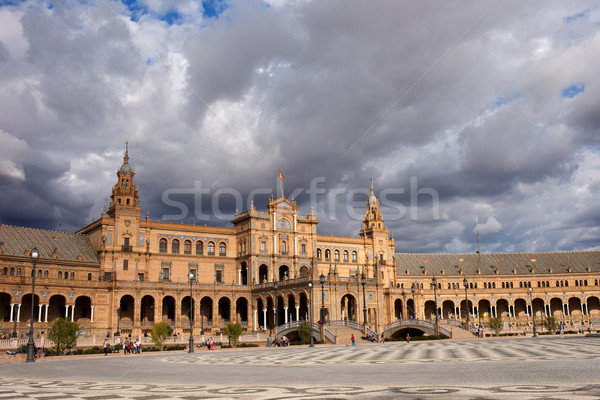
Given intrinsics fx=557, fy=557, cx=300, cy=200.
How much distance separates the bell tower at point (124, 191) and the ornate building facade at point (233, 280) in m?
0.15

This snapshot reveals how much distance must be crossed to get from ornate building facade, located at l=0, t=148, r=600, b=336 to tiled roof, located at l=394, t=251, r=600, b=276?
1.64 meters

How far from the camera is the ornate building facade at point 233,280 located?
74.8 metres

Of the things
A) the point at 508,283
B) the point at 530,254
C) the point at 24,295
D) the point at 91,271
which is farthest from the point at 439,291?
the point at 24,295

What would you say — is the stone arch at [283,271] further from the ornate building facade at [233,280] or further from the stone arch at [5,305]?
the stone arch at [5,305]

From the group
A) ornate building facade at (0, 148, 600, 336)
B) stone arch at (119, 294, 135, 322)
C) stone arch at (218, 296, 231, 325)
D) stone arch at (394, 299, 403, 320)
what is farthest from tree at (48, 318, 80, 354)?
stone arch at (394, 299, 403, 320)

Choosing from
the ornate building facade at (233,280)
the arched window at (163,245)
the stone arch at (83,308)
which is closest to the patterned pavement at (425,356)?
the ornate building facade at (233,280)

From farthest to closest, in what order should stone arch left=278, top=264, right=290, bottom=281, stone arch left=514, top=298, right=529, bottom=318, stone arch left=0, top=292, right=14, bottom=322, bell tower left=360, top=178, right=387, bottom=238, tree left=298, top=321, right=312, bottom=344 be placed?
stone arch left=514, top=298, right=529, bottom=318
bell tower left=360, top=178, right=387, bottom=238
stone arch left=278, top=264, right=290, bottom=281
stone arch left=0, top=292, right=14, bottom=322
tree left=298, top=321, right=312, bottom=344

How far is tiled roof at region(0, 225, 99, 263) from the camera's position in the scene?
2943 inches

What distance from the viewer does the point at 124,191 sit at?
84.3 m

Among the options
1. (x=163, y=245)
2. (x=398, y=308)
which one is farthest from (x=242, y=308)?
(x=398, y=308)

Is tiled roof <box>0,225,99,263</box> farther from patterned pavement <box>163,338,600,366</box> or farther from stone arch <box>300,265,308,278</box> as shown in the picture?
patterned pavement <box>163,338,600,366</box>

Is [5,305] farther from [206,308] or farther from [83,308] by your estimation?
[206,308]

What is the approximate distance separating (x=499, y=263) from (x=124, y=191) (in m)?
79.6

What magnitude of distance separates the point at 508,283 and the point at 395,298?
30.5 metres
